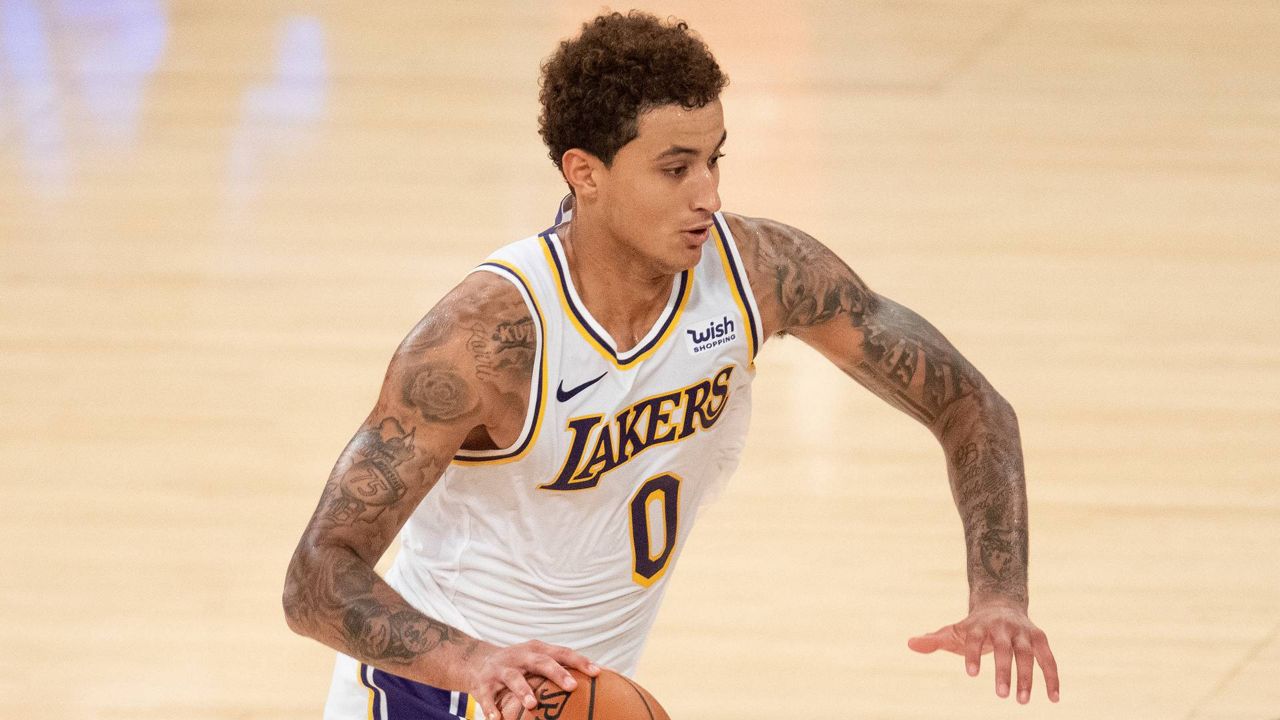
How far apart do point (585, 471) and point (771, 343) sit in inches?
129

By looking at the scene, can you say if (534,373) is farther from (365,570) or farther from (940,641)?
(940,641)

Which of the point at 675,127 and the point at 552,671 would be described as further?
the point at 675,127

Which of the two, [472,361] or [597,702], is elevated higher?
[472,361]

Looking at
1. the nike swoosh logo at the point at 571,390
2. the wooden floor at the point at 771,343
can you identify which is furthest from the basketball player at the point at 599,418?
the wooden floor at the point at 771,343

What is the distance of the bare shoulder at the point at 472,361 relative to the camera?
274 cm

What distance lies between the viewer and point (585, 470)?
→ 2.95 m

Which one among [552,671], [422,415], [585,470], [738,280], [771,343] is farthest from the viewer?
[771,343]

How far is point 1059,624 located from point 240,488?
2377 millimetres

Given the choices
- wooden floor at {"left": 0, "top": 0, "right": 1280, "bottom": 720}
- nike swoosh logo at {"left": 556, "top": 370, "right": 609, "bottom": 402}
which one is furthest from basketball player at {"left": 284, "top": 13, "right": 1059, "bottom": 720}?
wooden floor at {"left": 0, "top": 0, "right": 1280, "bottom": 720}

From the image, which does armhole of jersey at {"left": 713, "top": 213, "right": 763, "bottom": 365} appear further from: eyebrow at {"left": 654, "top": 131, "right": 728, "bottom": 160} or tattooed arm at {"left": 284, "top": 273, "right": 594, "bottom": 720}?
tattooed arm at {"left": 284, "top": 273, "right": 594, "bottom": 720}

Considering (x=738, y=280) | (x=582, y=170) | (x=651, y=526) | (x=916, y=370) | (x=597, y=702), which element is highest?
(x=582, y=170)

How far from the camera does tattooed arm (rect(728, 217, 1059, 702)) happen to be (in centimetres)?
306

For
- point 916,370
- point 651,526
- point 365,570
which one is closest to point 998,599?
point 916,370

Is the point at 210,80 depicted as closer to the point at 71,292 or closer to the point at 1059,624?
the point at 71,292
